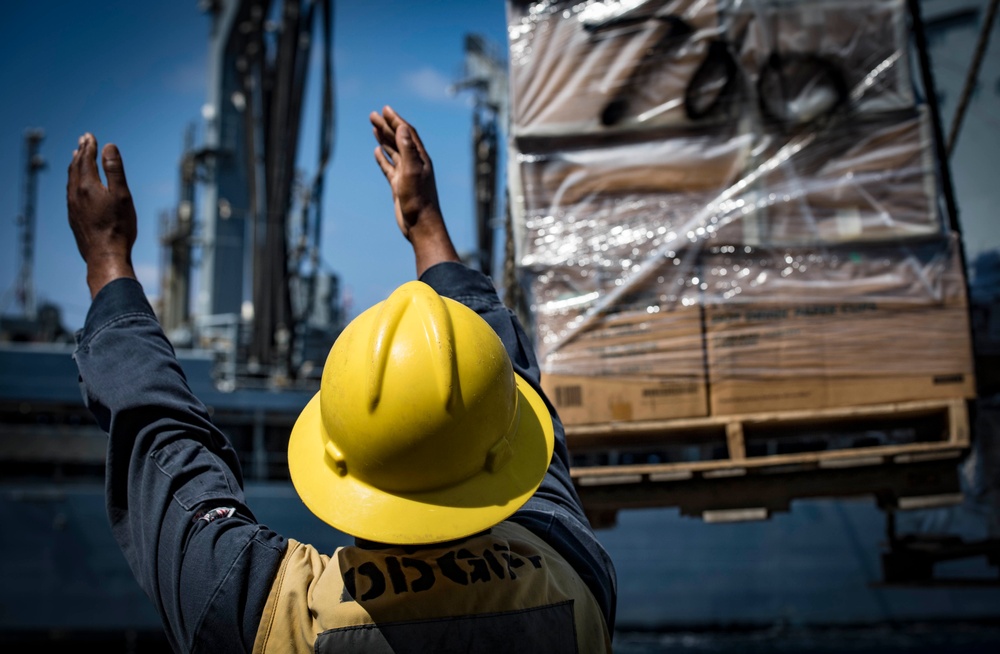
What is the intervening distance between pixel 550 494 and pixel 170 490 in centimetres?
70

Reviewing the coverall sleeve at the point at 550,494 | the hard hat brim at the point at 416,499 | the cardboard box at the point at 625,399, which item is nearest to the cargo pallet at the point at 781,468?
the cardboard box at the point at 625,399

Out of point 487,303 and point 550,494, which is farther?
point 487,303

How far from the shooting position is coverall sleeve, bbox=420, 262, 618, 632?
57.4 inches

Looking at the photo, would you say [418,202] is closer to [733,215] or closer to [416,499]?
[416,499]

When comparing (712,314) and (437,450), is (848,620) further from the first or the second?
(437,450)

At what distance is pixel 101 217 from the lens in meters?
1.54

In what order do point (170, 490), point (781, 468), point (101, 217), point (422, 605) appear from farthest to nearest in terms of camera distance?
point (781, 468)
point (101, 217)
point (170, 490)
point (422, 605)

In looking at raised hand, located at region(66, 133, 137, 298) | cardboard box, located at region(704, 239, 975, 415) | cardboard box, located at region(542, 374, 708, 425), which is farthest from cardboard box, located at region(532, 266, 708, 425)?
raised hand, located at region(66, 133, 137, 298)

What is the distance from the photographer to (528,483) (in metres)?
1.35

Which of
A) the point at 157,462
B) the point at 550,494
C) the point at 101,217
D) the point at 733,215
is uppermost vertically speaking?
the point at 733,215

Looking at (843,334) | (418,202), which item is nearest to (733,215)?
(843,334)

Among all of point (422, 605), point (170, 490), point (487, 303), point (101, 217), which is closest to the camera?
point (422, 605)

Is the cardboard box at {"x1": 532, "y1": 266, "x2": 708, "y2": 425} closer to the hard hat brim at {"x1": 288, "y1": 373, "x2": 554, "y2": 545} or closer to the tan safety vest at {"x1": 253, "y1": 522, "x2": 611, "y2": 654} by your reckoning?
the hard hat brim at {"x1": 288, "y1": 373, "x2": 554, "y2": 545}

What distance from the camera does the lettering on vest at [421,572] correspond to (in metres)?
1.22
